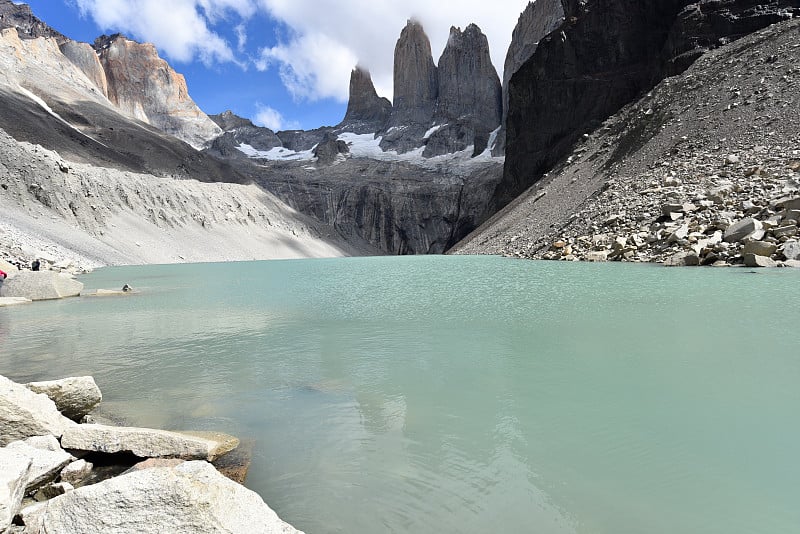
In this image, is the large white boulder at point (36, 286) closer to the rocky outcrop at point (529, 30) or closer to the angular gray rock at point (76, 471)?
the angular gray rock at point (76, 471)

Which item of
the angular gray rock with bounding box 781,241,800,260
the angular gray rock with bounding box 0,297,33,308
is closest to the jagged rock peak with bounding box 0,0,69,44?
the angular gray rock with bounding box 0,297,33,308

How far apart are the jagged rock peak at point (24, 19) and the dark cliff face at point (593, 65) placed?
378 ft

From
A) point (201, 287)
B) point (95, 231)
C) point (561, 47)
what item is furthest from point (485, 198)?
point (201, 287)

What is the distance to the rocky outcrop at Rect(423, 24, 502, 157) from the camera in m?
117

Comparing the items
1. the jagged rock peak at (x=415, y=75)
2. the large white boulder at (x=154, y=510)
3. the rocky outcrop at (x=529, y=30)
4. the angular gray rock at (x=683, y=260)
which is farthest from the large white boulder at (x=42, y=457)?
the jagged rock peak at (x=415, y=75)

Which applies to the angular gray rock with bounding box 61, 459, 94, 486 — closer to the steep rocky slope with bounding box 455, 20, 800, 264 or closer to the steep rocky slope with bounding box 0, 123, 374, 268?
the steep rocky slope with bounding box 455, 20, 800, 264

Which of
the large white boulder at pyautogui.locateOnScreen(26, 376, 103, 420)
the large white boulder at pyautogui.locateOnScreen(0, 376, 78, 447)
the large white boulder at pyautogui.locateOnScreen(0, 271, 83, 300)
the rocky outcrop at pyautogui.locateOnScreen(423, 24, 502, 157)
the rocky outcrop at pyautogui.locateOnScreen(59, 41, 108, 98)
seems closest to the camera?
the large white boulder at pyautogui.locateOnScreen(0, 376, 78, 447)

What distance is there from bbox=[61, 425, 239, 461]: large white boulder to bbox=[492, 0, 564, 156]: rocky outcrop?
91.7 metres

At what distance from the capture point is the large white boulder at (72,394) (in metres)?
5.45

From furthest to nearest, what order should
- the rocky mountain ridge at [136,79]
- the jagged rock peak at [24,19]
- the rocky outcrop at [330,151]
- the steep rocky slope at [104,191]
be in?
the rocky outcrop at [330,151], the rocky mountain ridge at [136,79], the jagged rock peak at [24,19], the steep rocky slope at [104,191]

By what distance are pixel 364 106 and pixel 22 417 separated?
520 ft

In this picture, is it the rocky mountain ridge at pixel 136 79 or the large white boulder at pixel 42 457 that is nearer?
the large white boulder at pixel 42 457

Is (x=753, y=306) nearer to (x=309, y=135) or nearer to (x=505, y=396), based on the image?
(x=505, y=396)

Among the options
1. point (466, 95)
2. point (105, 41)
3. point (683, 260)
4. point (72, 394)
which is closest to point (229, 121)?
point (105, 41)
